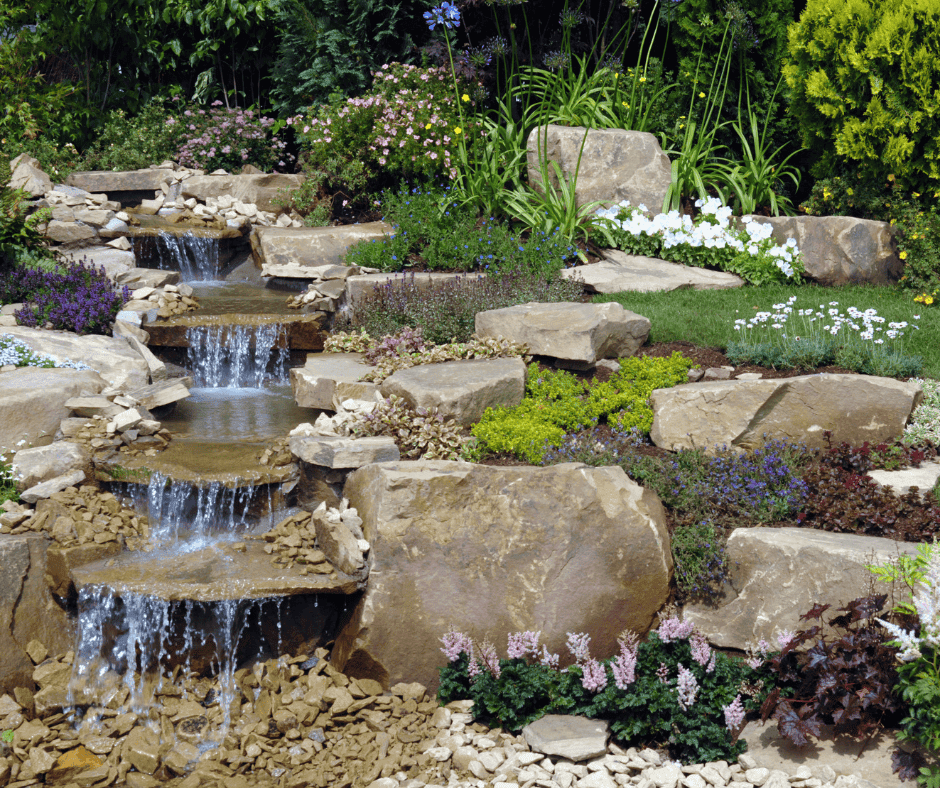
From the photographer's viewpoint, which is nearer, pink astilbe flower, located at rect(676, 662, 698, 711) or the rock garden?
pink astilbe flower, located at rect(676, 662, 698, 711)

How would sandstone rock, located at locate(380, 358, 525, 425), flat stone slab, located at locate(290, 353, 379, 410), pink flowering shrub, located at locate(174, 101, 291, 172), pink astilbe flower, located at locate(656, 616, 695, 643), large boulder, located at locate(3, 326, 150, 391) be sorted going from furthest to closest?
pink flowering shrub, located at locate(174, 101, 291, 172)
large boulder, located at locate(3, 326, 150, 391)
flat stone slab, located at locate(290, 353, 379, 410)
sandstone rock, located at locate(380, 358, 525, 425)
pink astilbe flower, located at locate(656, 616, 695, 643)

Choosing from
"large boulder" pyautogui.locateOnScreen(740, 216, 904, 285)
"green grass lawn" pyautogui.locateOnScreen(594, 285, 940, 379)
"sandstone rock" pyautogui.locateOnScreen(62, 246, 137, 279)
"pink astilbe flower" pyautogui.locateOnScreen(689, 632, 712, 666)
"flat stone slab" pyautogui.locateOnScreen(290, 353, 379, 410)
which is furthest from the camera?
"sandstone rock" pyautogui.locateOnScreen(62, 246, 137, 279)

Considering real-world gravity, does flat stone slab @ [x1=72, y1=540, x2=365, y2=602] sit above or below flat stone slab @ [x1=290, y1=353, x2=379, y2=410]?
below

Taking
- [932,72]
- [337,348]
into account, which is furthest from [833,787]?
[932,72]

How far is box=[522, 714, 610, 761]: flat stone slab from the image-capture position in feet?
13.7

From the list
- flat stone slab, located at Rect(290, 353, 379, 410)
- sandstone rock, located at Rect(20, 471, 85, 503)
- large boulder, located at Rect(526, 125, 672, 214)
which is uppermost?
large boulder, located at Rect(526, 125, 672, 214)

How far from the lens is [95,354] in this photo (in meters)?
7.15

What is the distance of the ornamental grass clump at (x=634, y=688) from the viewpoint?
4.22 m

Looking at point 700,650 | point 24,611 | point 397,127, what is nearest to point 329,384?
point 24,611

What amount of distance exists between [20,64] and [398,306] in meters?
8.39

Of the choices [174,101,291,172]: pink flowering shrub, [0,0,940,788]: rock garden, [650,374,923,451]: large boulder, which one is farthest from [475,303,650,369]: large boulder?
[174,101,291,172]: pink flowering shrub

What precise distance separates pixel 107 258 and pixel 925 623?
8.40 meters

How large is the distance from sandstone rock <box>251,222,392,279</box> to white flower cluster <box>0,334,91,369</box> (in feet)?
9.66

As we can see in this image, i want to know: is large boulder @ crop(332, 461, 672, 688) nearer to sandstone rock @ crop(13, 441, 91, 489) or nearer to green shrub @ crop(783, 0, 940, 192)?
sandstone rock @ crop(13, 441, 91, 489)
